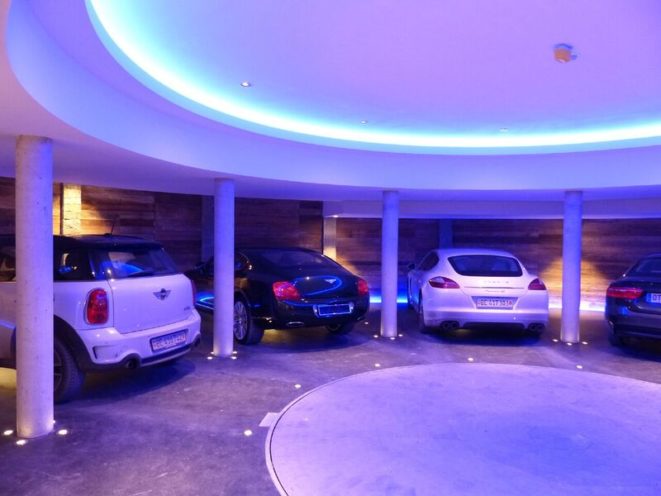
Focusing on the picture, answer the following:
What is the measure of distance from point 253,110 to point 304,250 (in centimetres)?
289

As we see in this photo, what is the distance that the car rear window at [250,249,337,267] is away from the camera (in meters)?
6.84

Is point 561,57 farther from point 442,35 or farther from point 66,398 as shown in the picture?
point 66,398

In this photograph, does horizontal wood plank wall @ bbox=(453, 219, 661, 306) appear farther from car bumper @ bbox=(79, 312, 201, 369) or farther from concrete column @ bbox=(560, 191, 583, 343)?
car bumper @ bbox=(79, 312, 201, 369)

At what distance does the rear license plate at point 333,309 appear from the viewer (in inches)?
247

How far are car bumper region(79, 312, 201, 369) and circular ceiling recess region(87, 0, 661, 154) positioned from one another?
215 centimetres

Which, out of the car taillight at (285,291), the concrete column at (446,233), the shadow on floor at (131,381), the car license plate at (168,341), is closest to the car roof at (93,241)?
the car license plate at (168,341)

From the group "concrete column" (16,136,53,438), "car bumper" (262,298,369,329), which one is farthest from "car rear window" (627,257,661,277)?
"concrete column" (16,136,53,438)

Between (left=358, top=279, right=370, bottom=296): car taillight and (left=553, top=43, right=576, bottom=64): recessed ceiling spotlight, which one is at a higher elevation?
(left=553, top=43, right=576, bottom=64): recessed ceiling spotlight

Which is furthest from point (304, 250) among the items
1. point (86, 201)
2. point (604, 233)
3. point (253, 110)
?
point (604, 233)

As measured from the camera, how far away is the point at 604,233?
34.4ft

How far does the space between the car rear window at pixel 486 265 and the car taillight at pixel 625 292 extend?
118 cm

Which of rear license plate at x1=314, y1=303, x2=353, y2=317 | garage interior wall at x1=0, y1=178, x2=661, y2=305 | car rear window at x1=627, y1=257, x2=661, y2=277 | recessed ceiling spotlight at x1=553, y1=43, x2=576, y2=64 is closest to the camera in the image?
recessed ceiling spotlight at x1=553, y1=43, x2=576, y2=64

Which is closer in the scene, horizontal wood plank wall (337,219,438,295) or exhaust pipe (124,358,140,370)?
exhaust pipe (124,358,140,370)

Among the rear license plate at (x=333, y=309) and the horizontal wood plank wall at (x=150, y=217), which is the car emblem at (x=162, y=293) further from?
the horizontal wood plank wall at (x=150, y=217)
